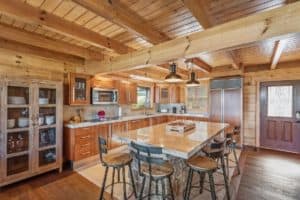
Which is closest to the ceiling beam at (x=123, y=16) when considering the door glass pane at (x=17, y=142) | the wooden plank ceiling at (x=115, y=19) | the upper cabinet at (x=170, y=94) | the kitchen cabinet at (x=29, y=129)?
the wooden plank ceiling at (x=115, y=19)

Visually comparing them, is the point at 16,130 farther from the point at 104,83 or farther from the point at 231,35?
the point at 231,35

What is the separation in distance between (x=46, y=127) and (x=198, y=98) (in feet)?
16.8

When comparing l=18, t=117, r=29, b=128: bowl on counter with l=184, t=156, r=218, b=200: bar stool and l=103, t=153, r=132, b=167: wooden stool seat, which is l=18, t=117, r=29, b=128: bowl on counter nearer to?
l=103, t=153, r=132, b=167: wooden stool seat

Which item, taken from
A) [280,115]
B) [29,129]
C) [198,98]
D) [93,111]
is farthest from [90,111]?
[280,115]

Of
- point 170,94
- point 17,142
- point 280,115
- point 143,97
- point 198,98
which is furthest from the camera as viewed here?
point 170,94

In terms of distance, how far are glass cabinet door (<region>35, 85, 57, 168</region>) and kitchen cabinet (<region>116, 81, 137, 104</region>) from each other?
1922 mm

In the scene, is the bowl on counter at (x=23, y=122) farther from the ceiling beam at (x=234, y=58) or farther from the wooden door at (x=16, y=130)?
the ceiling beam at (x=234, y=58)

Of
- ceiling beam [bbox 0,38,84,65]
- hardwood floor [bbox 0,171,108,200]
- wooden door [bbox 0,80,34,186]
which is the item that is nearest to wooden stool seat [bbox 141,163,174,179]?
hardwood floor [bbox 0,171,108,200]

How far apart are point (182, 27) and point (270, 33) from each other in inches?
47.8

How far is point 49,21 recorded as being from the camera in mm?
2283

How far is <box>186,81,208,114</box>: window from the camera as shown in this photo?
6.50 m

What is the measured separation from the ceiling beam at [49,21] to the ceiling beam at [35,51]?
149cm

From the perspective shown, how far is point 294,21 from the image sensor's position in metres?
1.65

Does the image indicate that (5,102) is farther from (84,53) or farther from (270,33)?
(270,33)
